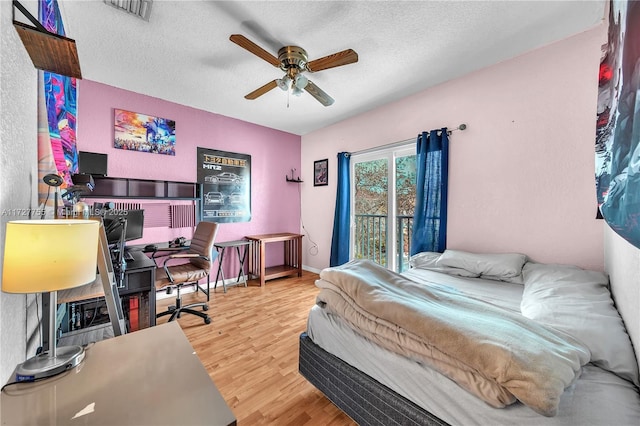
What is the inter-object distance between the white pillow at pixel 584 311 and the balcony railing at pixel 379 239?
1.52 meters

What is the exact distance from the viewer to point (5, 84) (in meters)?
0.83

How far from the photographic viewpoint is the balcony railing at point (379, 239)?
10.8ft

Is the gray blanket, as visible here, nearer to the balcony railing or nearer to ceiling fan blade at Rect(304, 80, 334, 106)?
ceiling fan blade at Rect(304, 80, 334, 106)

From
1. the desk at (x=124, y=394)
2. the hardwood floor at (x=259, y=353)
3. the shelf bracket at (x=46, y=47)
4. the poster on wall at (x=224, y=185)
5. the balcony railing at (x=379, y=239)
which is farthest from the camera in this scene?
the poster on wall at (x=224, y=185)

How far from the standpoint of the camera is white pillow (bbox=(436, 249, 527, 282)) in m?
2.00

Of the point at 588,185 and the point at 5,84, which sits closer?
the point at 5,84

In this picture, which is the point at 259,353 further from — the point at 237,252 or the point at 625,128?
the point at 625,128

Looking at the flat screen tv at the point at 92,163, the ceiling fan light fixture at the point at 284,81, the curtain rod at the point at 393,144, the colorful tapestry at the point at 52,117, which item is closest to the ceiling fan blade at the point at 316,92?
the ceiling fan light fixture at the point at 284,81

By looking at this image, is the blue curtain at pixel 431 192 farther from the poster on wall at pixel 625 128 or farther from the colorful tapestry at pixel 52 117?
the colorful tapestry at pixel 52 117

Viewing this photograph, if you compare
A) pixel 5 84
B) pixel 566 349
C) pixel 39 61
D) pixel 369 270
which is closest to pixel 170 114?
pixel 39 61

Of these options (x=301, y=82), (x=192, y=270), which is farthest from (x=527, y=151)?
(x=192, y=270)

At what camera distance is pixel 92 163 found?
2.59 meters

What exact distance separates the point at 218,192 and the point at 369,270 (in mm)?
2899

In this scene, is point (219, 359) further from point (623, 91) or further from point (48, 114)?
point (623, 91)
